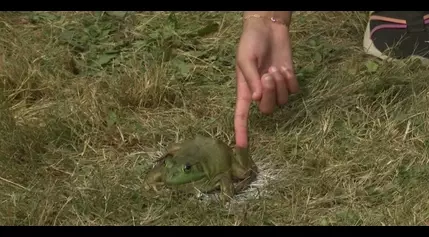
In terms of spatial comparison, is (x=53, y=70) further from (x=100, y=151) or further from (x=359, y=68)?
(x=359, y=68)

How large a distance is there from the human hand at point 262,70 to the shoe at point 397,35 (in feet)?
3.07

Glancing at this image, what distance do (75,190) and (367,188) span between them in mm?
1083

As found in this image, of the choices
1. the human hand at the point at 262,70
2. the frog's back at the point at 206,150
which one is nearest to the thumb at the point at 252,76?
the human hand at the point at 262,70

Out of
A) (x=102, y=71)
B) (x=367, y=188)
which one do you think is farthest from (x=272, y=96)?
(x=102, y=71)

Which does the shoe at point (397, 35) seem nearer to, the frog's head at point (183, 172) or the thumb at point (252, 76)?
the thumb at point (252, 76)

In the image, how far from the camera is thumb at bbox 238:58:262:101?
8.32 ft

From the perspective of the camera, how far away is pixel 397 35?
3631 millimetres

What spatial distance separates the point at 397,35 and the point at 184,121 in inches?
49.9

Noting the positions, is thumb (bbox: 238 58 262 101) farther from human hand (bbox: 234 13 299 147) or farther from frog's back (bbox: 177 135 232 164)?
frog's back (bbox: 177 135 232 164)

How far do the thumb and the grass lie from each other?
0.37 metres

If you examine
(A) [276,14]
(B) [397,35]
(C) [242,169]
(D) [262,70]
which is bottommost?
(C) [242,169]

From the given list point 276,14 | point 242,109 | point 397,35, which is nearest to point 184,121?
point 242,109

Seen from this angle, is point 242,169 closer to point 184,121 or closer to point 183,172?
point 183,172

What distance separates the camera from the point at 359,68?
342 cm
